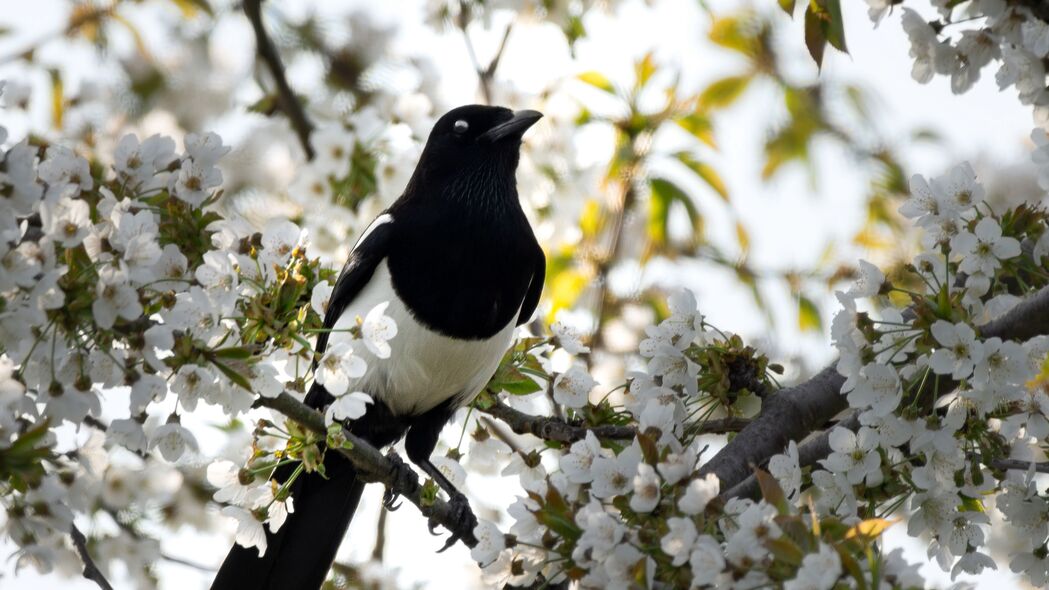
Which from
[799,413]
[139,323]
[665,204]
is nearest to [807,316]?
[665,204]

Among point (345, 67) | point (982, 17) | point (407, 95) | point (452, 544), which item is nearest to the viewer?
point (982, 17)

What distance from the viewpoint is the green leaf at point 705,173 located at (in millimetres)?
4090

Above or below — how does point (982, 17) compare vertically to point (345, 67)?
below

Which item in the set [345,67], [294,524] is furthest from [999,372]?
[345,67]

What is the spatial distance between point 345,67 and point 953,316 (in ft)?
10.7

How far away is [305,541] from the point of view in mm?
3324

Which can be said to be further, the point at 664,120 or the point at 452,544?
the point at 664,120

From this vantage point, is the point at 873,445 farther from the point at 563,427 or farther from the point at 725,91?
the point at 725,91

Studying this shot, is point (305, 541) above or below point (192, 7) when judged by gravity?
below

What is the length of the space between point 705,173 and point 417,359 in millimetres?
1379

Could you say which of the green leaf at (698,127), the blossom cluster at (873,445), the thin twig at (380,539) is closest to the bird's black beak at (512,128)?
the green leaf at (698,127)

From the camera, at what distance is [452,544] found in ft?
10.6

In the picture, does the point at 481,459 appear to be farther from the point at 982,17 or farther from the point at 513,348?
the point at 982,17

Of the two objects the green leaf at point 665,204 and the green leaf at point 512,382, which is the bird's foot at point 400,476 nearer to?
the green leaf at point 512,382
